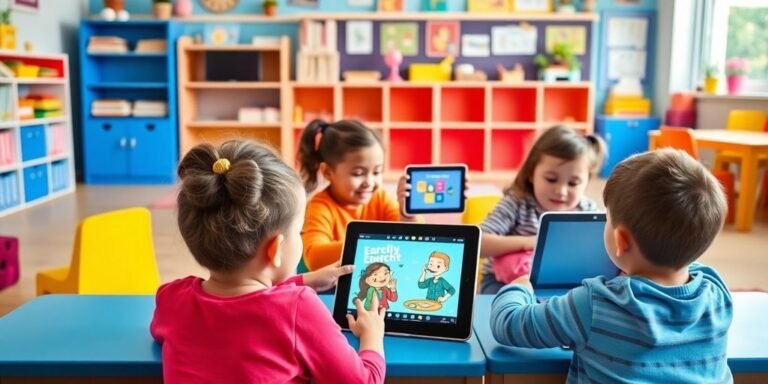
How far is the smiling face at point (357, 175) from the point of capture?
2.01 meters

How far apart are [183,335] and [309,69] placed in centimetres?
620

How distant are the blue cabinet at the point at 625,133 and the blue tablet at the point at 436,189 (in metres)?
5.55

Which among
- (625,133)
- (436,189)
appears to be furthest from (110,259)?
(625,133)

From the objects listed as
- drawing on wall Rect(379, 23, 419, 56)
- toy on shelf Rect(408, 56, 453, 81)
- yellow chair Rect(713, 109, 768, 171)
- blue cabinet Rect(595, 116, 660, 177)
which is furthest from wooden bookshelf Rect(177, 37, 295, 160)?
yellow chair Rect(713, 109, 768, 171)

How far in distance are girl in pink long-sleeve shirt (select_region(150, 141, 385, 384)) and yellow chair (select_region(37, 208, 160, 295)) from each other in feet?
4.52

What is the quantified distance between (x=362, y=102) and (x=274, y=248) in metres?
6.46

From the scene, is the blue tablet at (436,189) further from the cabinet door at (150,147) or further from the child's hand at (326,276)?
the cabinet door at (150,147)

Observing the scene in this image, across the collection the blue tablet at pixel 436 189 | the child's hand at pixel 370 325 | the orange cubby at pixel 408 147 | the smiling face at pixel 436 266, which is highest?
the blue tablet at pixel 436 189

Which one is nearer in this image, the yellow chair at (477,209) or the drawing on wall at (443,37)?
the yellow chair at (477,209)

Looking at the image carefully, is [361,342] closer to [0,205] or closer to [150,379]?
[150,379]

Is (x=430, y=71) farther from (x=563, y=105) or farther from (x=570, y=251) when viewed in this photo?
(x=570, y=251)

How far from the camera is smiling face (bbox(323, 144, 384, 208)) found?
2.01 m

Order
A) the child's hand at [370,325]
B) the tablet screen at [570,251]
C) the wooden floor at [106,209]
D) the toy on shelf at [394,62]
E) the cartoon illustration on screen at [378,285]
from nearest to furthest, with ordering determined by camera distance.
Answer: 1. the child's hand at [370,325]
2. the cartoon illustration on screen at [378,285]
3. the tablet screen at [570,251]
4. the wooden floor at [106,209]
5. the toy on shelf at [394,62]

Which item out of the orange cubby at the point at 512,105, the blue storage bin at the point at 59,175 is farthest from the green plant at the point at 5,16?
the orange cubby at the point at 512,105
